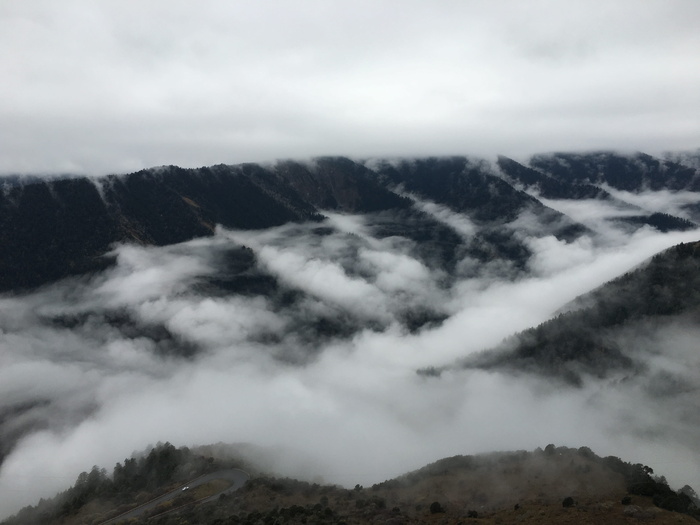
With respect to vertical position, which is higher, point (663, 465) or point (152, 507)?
point (152, 507)

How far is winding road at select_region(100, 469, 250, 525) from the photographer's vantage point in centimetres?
16062

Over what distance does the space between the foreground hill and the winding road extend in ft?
6.00

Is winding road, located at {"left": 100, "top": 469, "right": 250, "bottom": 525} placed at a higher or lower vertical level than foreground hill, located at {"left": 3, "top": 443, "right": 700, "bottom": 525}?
lower

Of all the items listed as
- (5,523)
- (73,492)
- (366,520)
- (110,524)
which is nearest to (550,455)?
(366,520)

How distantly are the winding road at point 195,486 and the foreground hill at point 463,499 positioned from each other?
183cm

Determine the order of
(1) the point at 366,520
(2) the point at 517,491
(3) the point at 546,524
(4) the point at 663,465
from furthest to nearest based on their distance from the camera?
(4) the point at 663,465
(2) the point at 517,491
(1) the point at 366,520
(3) the point at 546,524

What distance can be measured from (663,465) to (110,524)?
Answer: 20855 centimetres

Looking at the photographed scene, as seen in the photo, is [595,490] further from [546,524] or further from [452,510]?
[452,510]

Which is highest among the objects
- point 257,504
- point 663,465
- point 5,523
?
point 257,504

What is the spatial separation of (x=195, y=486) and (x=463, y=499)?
9795 cm

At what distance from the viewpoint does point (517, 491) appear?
128 m

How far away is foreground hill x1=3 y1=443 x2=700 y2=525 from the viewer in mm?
107938

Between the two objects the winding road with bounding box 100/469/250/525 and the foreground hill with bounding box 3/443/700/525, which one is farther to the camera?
the winding road with bounding box 100/469/250/525

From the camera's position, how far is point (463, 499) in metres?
131
